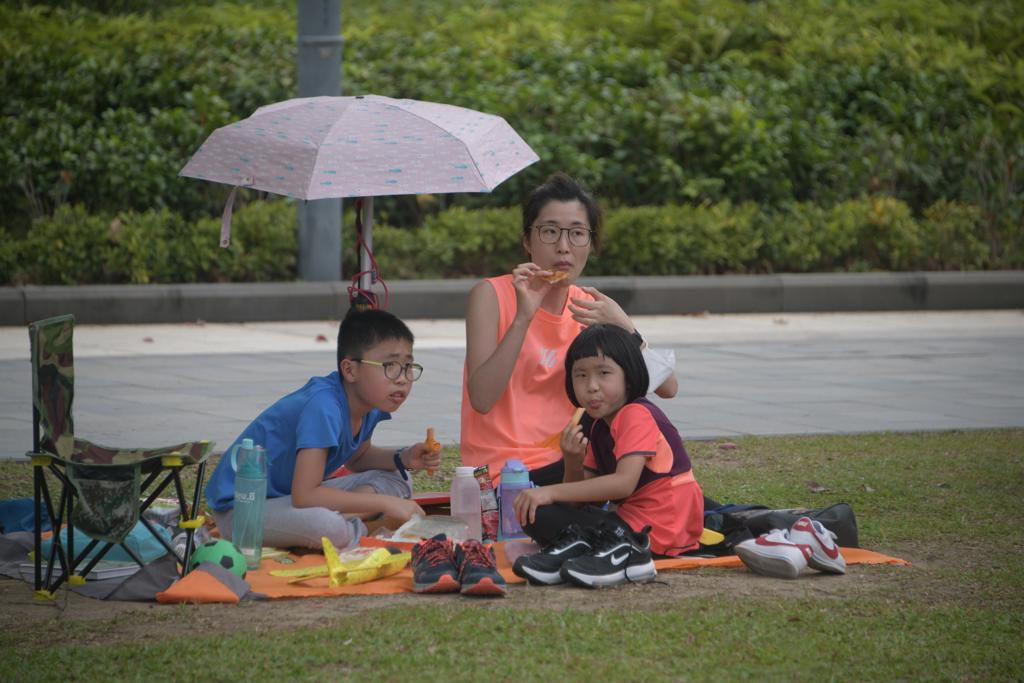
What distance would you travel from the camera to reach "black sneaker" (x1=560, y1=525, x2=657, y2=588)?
4.50 metres

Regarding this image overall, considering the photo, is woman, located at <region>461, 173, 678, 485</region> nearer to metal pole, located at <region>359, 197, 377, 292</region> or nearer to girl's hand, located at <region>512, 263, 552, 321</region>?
girl's hand, located at <region>512, 263, 552, 321</region>

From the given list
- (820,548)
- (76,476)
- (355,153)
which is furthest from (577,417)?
(76,476)

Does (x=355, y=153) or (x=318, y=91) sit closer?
(x=355, y=153)

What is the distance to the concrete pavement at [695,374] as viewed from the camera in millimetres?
7680

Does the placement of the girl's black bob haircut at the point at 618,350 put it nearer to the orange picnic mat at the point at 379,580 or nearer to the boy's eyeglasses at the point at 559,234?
the boy's eyeglasses at the point at 559,234

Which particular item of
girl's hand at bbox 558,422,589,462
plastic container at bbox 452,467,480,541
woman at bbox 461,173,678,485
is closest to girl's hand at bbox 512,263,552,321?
woman at bbox 461,173,678,485

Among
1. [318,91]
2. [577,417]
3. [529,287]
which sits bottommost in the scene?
[577,417]

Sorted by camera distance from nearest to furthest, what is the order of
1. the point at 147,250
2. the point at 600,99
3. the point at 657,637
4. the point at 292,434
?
the point at 657,637 < the point at 292,434 < the point at 147,250 < the point at 600,99

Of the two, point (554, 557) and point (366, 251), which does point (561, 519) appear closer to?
point (554, 557)

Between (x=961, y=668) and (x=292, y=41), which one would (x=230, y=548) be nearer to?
(x=961, y=668)

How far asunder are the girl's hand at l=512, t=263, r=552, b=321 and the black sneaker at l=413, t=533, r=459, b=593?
2.76 ft

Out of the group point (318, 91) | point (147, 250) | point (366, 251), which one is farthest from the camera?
point (318, 91)

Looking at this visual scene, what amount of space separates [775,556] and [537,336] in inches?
47.3

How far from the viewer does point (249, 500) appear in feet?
15.5
